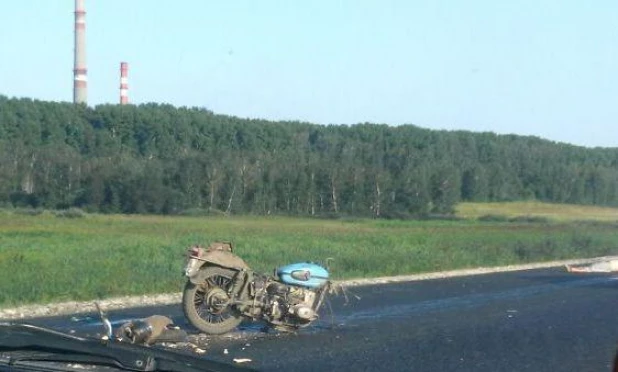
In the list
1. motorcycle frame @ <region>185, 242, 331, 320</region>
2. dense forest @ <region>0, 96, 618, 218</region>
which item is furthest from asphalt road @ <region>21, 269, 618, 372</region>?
dense forest @ <region>0, 96, 618, 218</region>

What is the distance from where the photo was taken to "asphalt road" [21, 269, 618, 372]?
10867 mm

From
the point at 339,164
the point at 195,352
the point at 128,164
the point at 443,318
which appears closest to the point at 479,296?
the point at 443,318

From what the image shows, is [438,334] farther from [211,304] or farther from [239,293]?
[211,304]

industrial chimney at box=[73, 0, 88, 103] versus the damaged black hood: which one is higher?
industrial chimney at box=[73, 0, 88, 103]

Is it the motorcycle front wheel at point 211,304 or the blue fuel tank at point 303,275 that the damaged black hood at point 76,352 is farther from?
the blue fuel tank at point 303,275

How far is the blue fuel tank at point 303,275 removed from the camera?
501 inches

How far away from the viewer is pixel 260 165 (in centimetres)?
8819

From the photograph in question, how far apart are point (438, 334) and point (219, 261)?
2653 mm

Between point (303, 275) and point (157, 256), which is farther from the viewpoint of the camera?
point (157, 256)

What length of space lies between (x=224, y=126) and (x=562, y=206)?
108ft

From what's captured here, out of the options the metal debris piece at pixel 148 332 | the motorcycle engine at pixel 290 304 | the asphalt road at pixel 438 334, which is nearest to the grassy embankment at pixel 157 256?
the asphalt road at pixel 438 334

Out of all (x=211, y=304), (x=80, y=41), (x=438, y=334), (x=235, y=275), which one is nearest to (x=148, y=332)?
(x=211, y=304)

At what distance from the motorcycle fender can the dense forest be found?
216 ft

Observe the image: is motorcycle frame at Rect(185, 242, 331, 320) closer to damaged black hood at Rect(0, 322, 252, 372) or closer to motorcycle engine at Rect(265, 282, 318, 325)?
motorcycle engine at Rect(265, 282, 318, 325)
